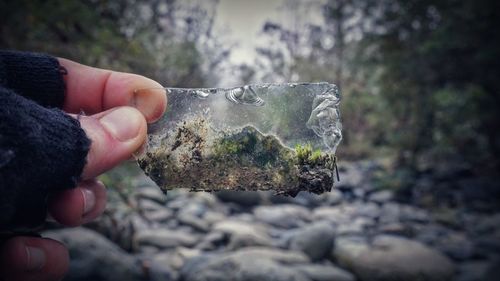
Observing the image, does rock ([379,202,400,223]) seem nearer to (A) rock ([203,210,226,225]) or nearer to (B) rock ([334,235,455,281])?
(B) rock ([334,235,455,281])

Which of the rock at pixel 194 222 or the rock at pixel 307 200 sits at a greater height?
the rock at pixel 307 200

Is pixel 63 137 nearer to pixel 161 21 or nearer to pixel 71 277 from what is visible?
pixel 71 277

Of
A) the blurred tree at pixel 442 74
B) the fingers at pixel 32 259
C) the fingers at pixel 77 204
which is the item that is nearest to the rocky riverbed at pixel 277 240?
the blurred tree at pixel 442 74

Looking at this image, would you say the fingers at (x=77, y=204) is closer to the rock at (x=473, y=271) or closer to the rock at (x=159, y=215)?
the rock at (x=473, y=271)

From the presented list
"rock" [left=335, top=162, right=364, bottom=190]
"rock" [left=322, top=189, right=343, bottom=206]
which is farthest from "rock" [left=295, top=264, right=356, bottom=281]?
"rock" [left=335, top=162, right=364, bottom=190]

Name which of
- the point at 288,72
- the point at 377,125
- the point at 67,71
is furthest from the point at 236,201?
Result: the point at 67,71

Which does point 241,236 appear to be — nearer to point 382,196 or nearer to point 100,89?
point 100,89
